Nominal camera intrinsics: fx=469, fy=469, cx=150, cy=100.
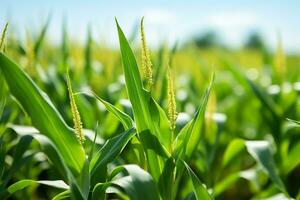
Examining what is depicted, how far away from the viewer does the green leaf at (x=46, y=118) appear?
0.94 meters

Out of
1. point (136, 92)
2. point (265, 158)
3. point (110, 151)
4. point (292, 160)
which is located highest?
point (136, 92)

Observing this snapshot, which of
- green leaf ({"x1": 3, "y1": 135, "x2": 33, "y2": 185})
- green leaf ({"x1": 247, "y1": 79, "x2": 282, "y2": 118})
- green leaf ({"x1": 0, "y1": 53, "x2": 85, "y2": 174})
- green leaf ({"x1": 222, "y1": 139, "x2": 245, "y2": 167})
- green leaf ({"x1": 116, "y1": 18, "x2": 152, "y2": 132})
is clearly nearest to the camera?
green leaf ({"x1": 0, "y1": 53, "x2": 85, "y2": 174})

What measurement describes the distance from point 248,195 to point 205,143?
804 millimetres

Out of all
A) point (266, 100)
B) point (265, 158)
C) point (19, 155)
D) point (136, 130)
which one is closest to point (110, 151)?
point (136, 130)

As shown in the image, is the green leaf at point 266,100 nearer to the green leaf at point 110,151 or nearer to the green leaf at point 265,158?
the green leaf at point 265,158

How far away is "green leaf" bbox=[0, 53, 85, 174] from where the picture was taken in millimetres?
942

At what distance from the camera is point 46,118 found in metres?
0.98

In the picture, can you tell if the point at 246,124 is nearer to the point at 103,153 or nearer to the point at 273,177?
the point at 273,177

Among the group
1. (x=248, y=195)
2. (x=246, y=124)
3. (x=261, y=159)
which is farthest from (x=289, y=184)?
(x=261, y=159)

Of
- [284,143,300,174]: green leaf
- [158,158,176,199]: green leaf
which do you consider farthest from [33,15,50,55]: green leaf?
[284,143,300,174]: green leaf

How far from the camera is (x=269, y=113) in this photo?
219 centimetres

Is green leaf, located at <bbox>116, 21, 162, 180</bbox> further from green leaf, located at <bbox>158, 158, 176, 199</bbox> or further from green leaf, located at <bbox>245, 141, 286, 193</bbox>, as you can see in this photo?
green leaf, located at <bbox>245, 141, 286, 193</bbox>

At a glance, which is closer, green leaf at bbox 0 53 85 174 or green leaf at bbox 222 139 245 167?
green leaf at bbox 0 53 85 174

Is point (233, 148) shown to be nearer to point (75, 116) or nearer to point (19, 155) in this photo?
point (19, 155)
